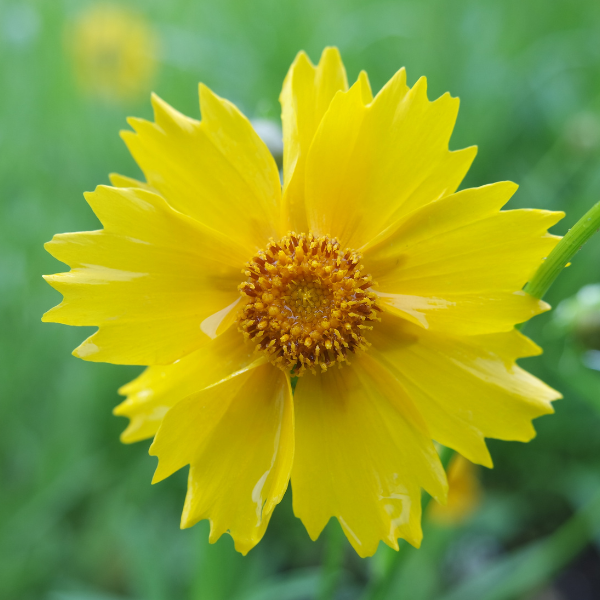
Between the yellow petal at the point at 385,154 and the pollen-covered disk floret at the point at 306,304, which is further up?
the yellow petal at the point at 385,154

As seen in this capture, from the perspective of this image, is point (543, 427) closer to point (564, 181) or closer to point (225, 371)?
point (564, 181)

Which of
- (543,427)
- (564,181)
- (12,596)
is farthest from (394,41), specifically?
(12,596)

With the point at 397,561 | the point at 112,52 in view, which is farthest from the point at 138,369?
the point at 112,52

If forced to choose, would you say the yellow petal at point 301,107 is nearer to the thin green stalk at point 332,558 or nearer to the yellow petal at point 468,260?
the yellow petal at point 468,260

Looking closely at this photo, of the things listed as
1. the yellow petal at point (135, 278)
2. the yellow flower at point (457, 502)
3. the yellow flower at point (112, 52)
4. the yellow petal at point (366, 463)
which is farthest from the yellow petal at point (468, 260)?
the yellow flower at point (112, 52)

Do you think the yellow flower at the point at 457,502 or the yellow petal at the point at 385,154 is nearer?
the yellow petal at the point at 385,154

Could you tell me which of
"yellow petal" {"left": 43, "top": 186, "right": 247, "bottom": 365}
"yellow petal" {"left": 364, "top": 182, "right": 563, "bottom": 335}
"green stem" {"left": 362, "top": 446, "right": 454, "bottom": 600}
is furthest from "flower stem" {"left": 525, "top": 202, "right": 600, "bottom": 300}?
"yellow petal" {"left": 43, "top": 186, "right": 247, "bottom": 365}
